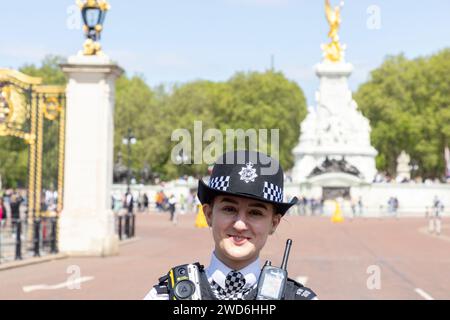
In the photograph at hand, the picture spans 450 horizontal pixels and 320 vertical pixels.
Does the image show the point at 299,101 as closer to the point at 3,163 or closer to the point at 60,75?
the point at 60,75

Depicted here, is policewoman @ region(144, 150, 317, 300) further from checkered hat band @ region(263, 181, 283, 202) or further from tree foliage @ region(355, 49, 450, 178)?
tree foliage @ region(355, 49, 450, 178)

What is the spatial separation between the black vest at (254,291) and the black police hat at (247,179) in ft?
1.03

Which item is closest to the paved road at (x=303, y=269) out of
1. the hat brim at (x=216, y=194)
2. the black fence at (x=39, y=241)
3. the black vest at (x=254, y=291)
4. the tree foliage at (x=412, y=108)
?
the black fence at (x=39, y=241)

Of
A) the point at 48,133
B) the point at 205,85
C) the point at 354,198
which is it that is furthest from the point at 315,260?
the point at 205,85

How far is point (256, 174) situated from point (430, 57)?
10124cm

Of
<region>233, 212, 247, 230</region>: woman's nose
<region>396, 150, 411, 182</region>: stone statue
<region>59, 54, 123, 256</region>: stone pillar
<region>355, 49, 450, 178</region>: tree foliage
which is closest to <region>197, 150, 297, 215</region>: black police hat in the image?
<region>233, 212, 247, 230</region>: woman's nose

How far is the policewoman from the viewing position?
10.3ft

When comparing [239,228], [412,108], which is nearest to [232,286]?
[239,228]

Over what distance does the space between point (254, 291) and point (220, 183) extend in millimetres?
418

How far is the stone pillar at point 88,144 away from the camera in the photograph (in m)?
22.2

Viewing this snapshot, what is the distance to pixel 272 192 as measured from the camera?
10.6ft

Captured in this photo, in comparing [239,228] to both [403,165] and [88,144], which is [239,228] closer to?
[88,144]

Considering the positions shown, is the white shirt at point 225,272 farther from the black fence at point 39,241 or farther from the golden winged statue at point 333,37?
the golden winged statue at point 333,37

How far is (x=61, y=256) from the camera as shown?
843 inches
